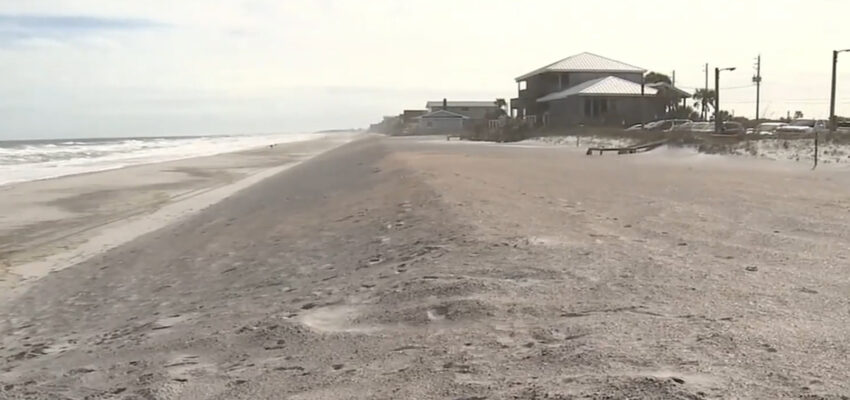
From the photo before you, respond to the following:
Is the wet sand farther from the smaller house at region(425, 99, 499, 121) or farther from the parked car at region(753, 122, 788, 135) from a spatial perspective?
the smaller house at region(425, 99, 499, 121)

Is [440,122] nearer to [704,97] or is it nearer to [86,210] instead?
[704,97]

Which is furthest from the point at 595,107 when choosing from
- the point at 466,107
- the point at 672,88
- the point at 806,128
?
the point at 466,107

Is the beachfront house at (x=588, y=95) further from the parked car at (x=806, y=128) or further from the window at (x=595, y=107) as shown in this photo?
the parked car at (x=806, y=128)

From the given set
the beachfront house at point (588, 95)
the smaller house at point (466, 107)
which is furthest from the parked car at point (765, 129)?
the smaller house at point (466, 107)

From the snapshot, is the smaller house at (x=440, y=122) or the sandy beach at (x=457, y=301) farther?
the smaller house at (x=440, y=122)

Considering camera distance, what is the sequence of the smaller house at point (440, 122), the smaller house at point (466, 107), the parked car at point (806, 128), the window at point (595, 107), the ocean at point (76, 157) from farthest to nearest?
the smaller house at point (466, 107), the smaller house at point (440, 122), the window at point (595, 107), the parked car at point (806, 128), the ocean at point (76, 157)

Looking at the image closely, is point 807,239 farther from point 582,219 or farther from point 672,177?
point 672,177

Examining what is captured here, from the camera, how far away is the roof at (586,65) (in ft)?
206

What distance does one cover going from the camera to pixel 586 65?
209 ft

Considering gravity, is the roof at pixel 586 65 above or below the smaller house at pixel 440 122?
above

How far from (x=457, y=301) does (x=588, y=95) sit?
5103cm

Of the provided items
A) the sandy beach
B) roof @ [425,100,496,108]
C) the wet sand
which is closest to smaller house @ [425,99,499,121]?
roof @ [425,100,496,108]

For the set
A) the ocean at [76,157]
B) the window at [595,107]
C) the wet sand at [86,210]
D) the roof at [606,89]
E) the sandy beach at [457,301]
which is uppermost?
the roof at [606,89]

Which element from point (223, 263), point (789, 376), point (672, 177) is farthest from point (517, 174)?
point (789, 376)
